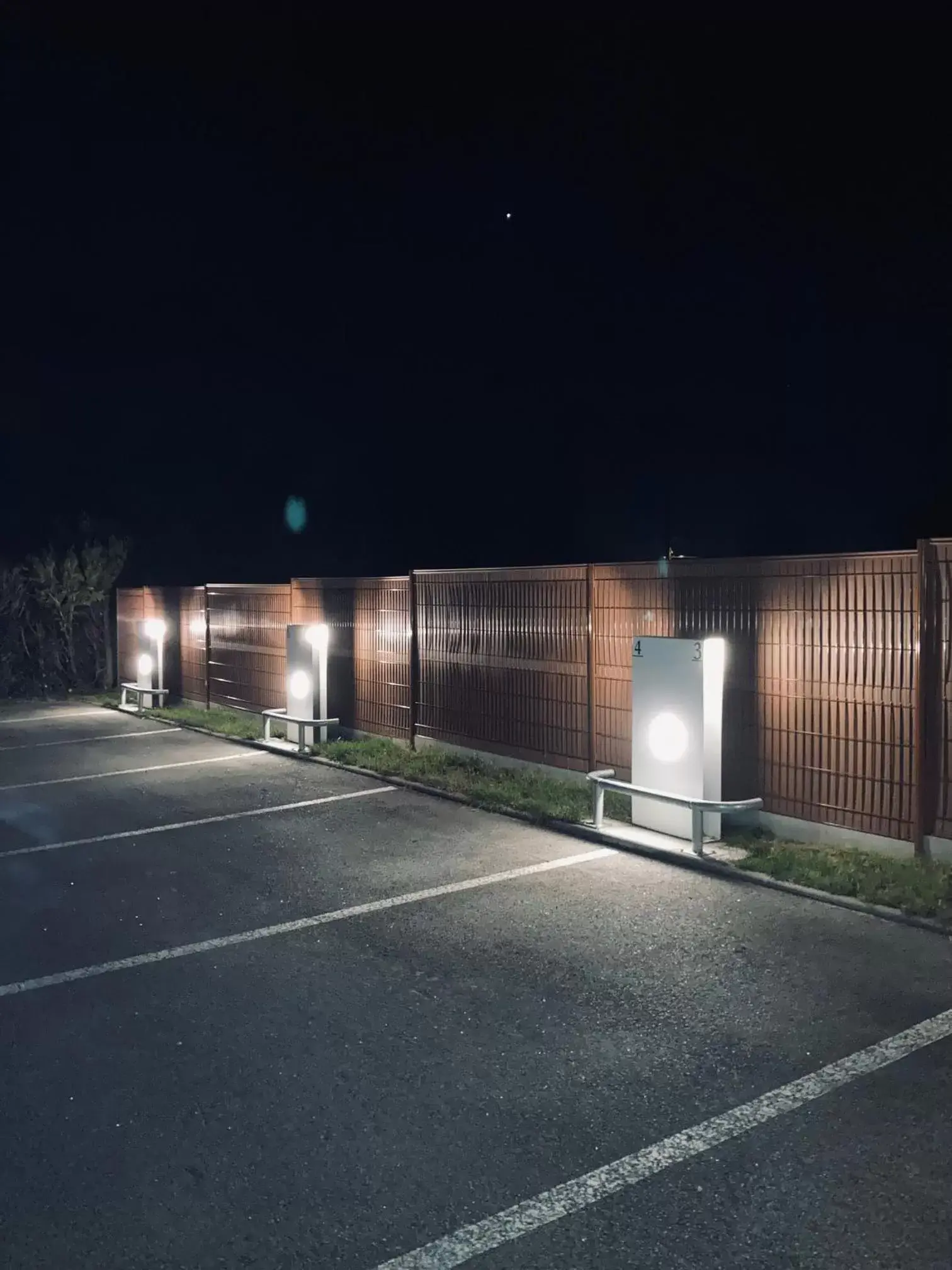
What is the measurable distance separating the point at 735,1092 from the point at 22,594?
2266cm

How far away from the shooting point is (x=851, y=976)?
5.38m

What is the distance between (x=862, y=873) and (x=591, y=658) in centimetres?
376

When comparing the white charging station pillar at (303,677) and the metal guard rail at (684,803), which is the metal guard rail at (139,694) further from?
the metal guard rail at (684,803)

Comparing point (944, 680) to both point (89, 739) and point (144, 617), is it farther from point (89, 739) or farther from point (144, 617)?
point (144, 617)

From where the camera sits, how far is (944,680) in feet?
23.1

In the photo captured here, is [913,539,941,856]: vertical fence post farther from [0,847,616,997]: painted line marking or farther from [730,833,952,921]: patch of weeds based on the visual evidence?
[0,847,616,997]: painted line marking

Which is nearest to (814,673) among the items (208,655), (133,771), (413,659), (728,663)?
(728,663)

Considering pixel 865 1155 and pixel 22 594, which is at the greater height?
pixel 22 594

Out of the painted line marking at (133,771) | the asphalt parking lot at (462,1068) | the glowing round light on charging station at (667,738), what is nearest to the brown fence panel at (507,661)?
the glowing round light on charging station at (667,738)

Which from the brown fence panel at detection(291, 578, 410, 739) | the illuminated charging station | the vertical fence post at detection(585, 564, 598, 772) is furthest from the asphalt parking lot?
the illuminated charging station

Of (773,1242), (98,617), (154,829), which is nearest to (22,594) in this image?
(98,617)

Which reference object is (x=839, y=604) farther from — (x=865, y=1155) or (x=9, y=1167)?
(x=9, y=1167)

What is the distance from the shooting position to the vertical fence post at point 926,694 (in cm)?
711

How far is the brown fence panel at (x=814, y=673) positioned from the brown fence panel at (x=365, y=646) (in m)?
4.47
